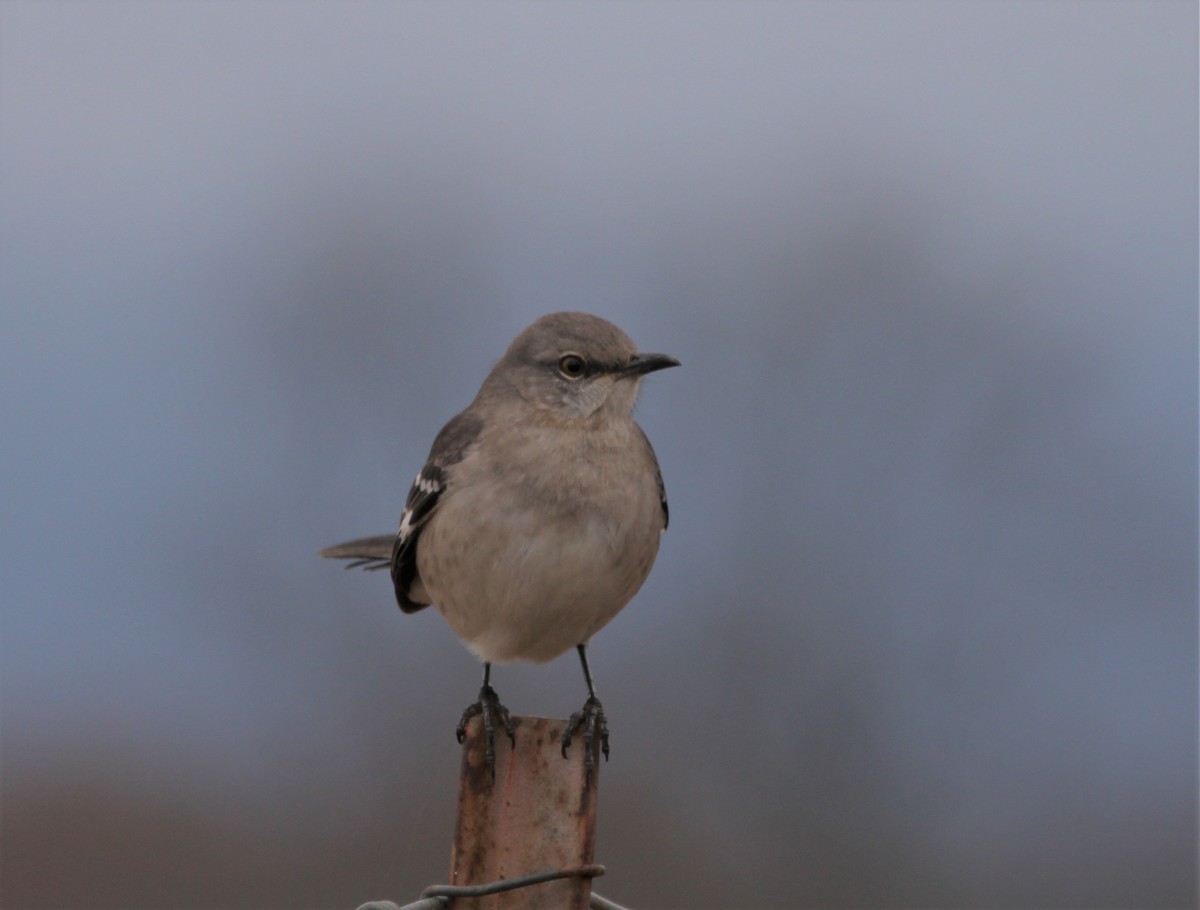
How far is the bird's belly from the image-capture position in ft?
11.9

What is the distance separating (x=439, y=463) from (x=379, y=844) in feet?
13.4

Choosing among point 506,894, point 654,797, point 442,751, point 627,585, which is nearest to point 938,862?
point 654,797

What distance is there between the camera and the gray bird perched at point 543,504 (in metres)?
3.66

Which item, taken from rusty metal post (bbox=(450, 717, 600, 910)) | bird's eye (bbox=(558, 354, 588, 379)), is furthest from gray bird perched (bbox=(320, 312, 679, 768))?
rusty metal post (bbox=(450, 717, 600, 910))

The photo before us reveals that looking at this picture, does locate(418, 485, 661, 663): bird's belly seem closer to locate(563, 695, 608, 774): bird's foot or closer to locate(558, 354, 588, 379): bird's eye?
A: locate(563, 695, 608, 774): bird's foot

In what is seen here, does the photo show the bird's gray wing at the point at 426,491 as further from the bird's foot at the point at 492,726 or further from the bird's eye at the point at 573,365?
the bird's foot at the point at 492,726

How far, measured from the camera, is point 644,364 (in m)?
3.99

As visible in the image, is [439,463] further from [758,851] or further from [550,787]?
[758,851]

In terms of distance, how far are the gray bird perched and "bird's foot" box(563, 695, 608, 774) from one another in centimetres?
1

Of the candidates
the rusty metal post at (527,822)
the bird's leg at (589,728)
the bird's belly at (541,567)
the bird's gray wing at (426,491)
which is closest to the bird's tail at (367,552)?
the bird's gray wing at (426,491)

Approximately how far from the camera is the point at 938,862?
778 cm

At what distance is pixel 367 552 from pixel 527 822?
7.09ft

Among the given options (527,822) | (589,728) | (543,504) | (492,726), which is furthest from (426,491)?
(527,822)

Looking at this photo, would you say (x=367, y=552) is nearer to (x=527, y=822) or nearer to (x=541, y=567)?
(x=541, y=567)
